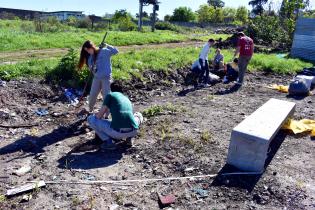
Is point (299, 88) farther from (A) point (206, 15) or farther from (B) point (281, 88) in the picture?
(A) point (206, 15)

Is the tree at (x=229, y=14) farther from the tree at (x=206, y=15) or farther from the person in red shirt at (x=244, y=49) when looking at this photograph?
the person in red shirt at (x=244, y=49)

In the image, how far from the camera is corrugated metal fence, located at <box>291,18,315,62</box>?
1747cm

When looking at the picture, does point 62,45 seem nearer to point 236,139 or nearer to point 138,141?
point 138,141

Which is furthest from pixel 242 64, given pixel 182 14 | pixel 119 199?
pixel 182 14

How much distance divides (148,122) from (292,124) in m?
2.96

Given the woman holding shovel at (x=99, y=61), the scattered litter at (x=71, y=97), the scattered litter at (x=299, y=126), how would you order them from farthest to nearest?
the scattered litter at (x=71, y=97), the scattered litter at (x=299, y=126), the woman holding shovel at (x=99, y=61)

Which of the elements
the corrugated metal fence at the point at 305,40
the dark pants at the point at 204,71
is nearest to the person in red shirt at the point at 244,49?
the dark pants at the point at 204,71

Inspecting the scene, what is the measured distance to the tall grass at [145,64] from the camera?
8.92 m

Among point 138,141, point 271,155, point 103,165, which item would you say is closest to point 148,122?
point 138,141

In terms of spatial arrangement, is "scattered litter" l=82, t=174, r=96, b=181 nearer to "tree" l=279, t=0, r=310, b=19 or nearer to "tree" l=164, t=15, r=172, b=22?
"tree" l=279, t=0, r=310, b=19

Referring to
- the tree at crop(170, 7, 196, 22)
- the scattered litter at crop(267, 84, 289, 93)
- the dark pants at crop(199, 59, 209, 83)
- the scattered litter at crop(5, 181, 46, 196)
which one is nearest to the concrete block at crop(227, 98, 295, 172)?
the scattered litter at crop(5, 181, 46, 196)

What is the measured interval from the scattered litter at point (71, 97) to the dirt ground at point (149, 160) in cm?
12

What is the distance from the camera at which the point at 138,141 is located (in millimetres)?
6395

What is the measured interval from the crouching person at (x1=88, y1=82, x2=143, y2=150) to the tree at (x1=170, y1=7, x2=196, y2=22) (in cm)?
5204
